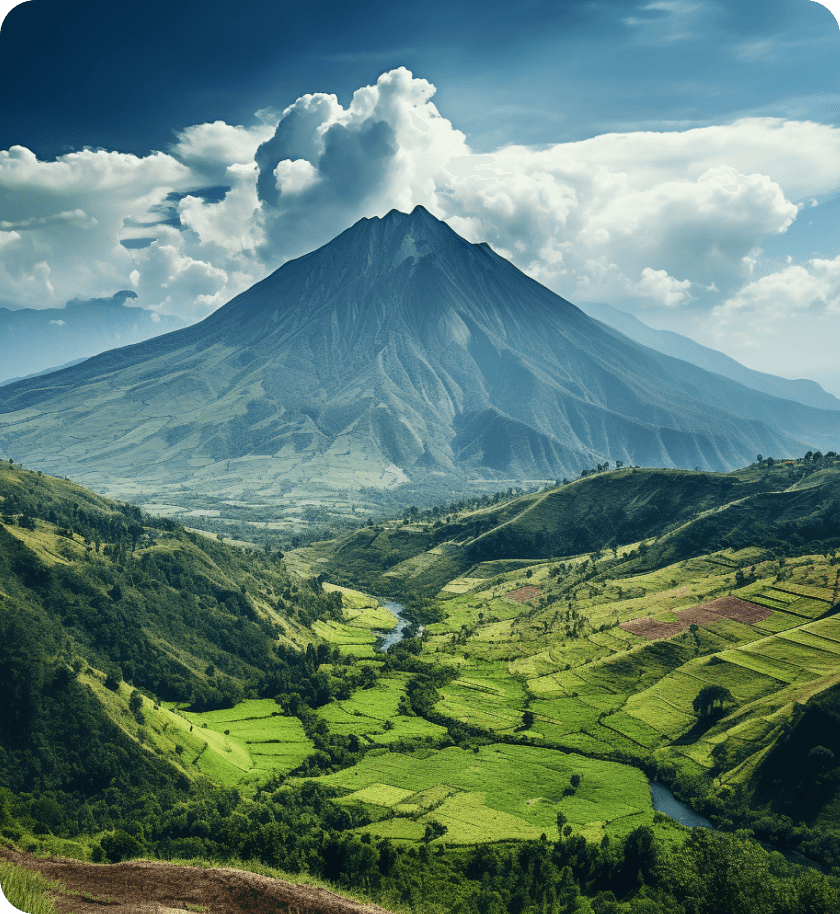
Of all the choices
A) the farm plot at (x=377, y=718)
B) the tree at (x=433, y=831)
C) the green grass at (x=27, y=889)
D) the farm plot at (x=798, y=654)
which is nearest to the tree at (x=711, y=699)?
the farm plot at (x=798, y=654)

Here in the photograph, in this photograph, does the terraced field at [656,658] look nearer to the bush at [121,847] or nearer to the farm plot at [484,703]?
the farm plot at [484,703]

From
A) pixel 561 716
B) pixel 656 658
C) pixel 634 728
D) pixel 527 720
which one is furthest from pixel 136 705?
pixel 656 658

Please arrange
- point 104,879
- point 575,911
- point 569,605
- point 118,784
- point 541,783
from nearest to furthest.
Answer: point 104,879 < point 575,911 < point 118,784 < point 541,783 < point 569,605

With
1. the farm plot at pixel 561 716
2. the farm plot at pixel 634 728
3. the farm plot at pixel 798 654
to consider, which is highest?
the farm plot at pixel 798 654

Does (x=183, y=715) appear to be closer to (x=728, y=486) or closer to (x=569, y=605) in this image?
(x=569, y=605)

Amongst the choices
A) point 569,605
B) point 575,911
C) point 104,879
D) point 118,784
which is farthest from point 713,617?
point 104,879

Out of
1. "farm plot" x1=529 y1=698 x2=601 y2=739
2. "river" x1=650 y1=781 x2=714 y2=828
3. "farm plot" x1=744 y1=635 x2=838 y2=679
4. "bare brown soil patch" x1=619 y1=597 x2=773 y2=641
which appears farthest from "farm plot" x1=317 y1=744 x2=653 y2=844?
"bare brown soil patch" x1=619 y1=597 x2=773 y2=641
